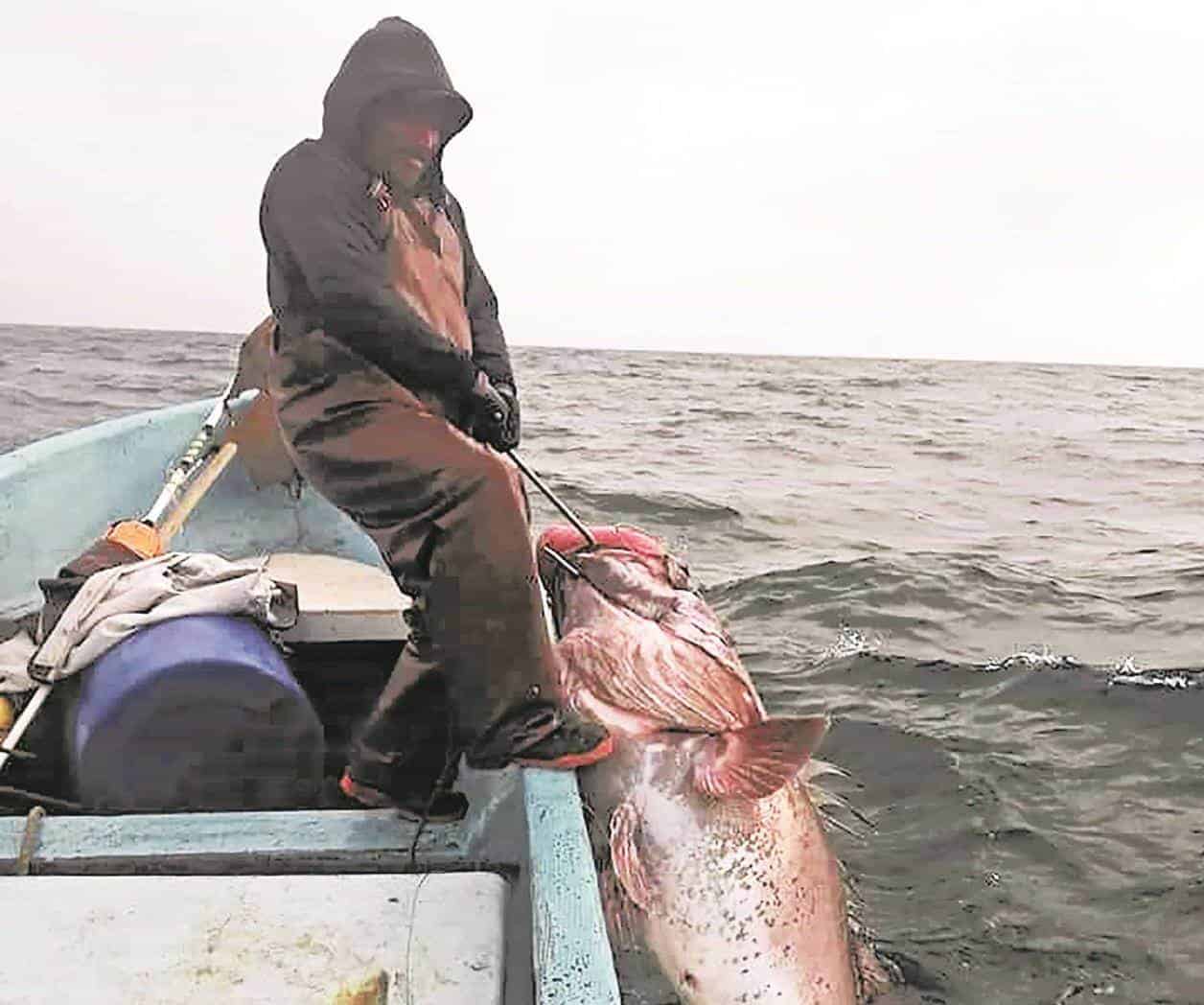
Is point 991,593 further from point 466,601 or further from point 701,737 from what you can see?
point 466,601

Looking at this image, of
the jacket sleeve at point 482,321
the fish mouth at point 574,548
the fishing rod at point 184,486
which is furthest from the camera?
the fishing rod at point 184,486

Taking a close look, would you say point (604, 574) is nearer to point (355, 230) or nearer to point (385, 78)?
point (355, 230)

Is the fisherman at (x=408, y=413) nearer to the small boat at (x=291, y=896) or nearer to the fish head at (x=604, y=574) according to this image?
the small boat at (x=291, y=896)

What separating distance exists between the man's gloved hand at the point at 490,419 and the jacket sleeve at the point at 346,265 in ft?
0.32

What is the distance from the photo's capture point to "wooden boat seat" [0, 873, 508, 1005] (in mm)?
2379

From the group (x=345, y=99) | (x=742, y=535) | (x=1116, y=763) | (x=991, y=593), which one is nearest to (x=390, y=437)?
(x=345, y=99)

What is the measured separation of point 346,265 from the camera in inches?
110

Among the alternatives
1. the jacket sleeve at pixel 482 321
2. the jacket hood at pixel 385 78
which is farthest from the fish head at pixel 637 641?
the jacket hood at pixel 385 78

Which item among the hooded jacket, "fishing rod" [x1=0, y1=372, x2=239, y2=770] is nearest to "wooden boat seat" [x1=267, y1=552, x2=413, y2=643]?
"fishing rod" [x1=0, y1=372, x2=239, y2=770]

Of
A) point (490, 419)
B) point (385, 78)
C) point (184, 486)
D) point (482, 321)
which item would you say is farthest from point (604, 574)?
point (184, 486)

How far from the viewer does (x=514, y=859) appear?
293 cm

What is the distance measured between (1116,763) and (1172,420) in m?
22.9

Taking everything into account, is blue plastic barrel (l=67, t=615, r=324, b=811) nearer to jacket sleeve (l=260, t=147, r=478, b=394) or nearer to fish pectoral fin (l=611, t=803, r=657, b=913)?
fish pectoral fin (l=611, t=803, r=657, b=913)

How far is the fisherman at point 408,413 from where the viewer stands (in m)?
2.85
